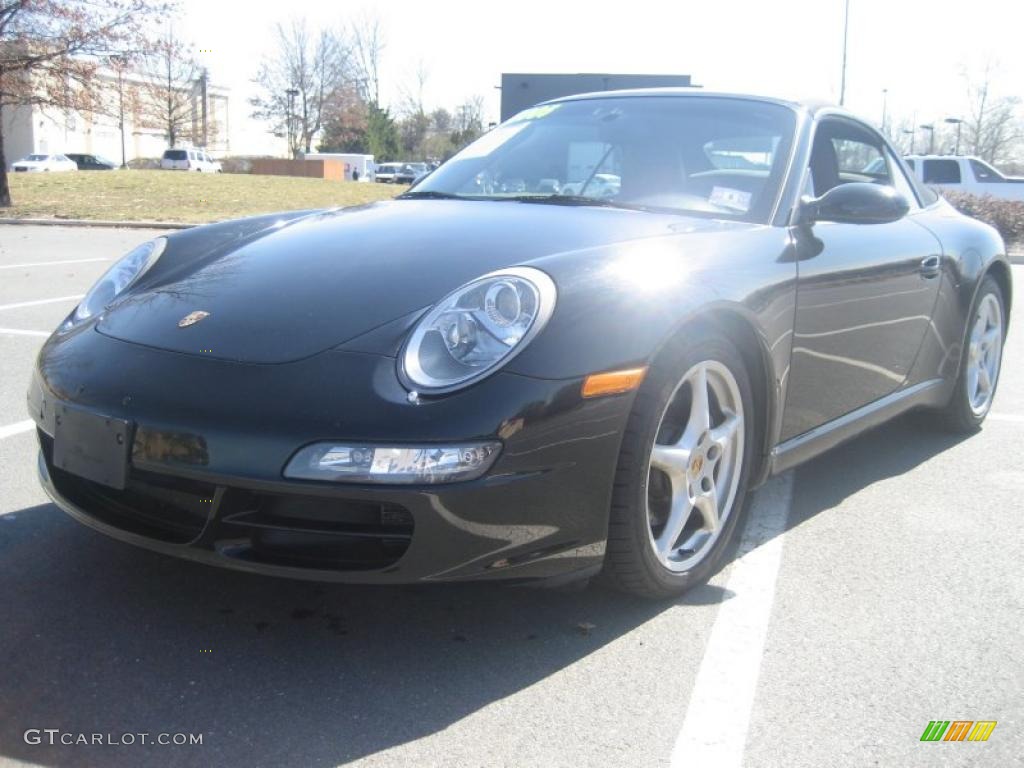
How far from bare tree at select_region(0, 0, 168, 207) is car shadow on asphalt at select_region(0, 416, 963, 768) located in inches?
736

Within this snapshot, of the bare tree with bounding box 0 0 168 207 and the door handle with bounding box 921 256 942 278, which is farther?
the bare tree with bounding box 0 0 168 207

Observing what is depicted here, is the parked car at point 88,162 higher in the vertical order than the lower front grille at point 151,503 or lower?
higher

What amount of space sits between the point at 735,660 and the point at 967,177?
71.0 feet

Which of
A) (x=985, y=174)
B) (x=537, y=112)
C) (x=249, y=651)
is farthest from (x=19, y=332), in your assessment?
(x=985, y=174)

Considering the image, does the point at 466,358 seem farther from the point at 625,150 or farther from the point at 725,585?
the point at 625,150

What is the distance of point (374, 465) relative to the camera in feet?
7.37

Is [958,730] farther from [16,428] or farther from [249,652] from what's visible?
[16,428]

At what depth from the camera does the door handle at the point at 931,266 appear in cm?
404

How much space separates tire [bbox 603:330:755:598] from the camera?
2.58 meters

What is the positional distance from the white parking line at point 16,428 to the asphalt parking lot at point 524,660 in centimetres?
76

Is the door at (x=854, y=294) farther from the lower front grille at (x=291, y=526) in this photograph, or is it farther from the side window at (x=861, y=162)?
the lower front grille at (x=291, y=526)

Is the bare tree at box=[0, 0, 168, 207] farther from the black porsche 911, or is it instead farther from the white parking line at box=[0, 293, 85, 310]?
the black porsche 911

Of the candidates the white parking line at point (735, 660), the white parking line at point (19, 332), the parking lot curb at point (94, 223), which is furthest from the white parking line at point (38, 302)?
the parking lot curb at point (94, 223)

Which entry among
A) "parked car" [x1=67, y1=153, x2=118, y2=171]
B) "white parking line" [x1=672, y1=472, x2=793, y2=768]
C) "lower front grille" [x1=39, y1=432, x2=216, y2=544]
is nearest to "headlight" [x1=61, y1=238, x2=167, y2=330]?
"lower front grille" [x1=39, y1=432, x2=216, y2=544]
